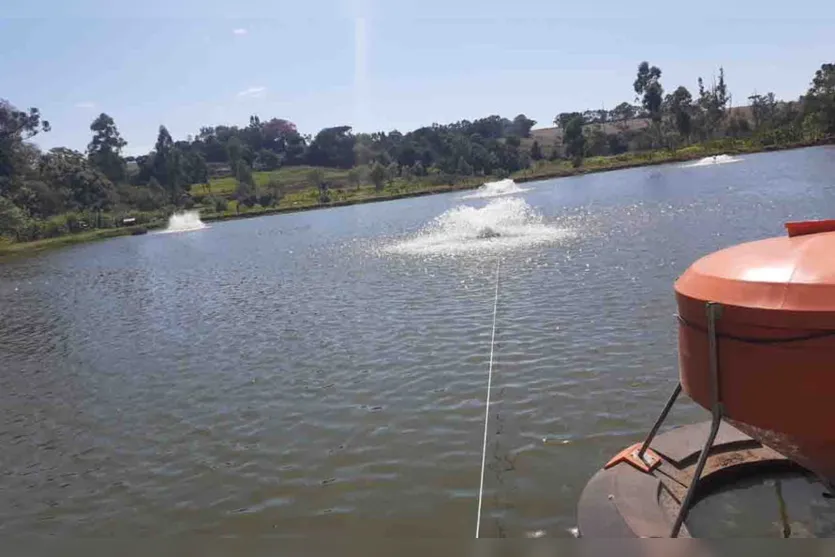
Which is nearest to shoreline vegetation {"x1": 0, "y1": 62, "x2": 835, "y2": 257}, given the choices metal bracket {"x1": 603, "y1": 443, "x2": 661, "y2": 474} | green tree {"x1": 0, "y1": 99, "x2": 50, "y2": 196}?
green tree {"x1": 0, "y1": 99, "x2": 50, "y2": 196}

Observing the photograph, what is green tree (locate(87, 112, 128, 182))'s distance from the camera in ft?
373

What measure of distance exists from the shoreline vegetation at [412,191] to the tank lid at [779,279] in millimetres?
67659

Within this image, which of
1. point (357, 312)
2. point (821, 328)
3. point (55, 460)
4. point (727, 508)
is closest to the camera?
point (821, 328)

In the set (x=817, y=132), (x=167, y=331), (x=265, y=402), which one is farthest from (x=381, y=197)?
(x=265, y=402)

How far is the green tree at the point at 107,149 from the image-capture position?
114 meters

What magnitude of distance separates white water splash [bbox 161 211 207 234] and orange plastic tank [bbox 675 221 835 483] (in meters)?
69.4

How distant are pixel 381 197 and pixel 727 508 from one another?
81.3 metres

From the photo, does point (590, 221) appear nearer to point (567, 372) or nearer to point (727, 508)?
point (567, 372)

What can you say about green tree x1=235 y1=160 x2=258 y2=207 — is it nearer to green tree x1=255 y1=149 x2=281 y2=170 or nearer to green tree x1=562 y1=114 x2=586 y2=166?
green tree x1=255 y1=149 x2=281 y2=170

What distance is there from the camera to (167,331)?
53.6ft

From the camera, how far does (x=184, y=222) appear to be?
75.9 meters

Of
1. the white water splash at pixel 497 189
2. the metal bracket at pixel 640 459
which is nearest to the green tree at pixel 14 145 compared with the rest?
the white water splash at pixel 497 189

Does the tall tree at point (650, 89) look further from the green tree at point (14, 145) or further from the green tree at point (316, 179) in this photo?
the green tree at point (14, 145)

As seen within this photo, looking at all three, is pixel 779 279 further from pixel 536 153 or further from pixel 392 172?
pixel 536 153
